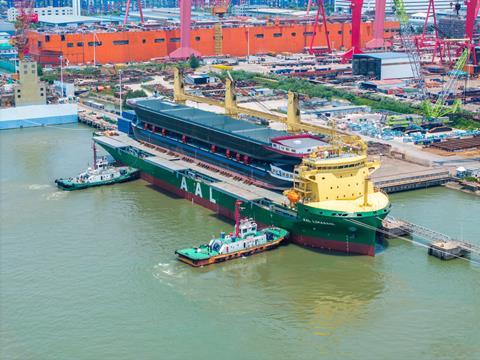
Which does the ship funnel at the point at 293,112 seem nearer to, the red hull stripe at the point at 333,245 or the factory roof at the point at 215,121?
the factory roof at the point at 215,121

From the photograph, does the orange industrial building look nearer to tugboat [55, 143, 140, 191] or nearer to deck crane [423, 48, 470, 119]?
deck crane [423, 48, 470, 119]

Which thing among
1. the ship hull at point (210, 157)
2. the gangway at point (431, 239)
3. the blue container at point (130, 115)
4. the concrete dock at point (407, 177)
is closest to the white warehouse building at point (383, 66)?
the blue container at point (130, 115)

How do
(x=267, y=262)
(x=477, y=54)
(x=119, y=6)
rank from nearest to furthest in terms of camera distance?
(x=267, y=262) < (x=477, y=54) < (x=119, y=6)

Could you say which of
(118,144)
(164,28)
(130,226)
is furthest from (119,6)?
(130,226)

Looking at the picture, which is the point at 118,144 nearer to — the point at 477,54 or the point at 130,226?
the point at 130,226

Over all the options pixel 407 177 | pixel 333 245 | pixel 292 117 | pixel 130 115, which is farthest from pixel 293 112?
pixel 130 115
